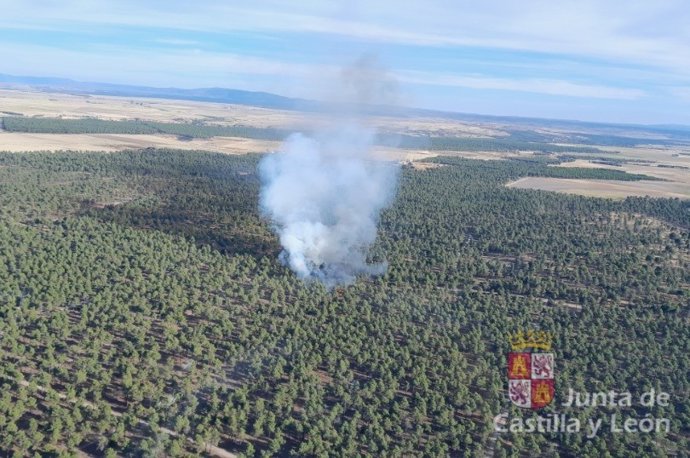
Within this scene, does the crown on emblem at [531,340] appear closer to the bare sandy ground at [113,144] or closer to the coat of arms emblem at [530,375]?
the coat of arms emblem at [530,375]

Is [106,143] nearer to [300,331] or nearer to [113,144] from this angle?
[113,144]

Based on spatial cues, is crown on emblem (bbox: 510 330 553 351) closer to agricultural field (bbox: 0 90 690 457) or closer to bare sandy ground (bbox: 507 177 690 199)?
agricultural field (bbox: 0 90 690 457)

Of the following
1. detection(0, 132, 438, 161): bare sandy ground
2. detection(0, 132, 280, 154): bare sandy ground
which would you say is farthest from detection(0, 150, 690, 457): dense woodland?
detection(0, 132, 280, 154): bare sandy ground

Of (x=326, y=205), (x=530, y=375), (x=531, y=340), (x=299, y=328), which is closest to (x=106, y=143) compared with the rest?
(x=326, y=205)

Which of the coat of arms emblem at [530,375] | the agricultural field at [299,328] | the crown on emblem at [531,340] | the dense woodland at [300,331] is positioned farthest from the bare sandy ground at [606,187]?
the coat of arms emblem at [530,375]

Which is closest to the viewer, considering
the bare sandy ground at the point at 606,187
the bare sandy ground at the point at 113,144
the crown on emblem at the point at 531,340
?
the crown on emblem at the point at 531,340

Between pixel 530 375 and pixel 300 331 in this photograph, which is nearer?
pixel 530 375

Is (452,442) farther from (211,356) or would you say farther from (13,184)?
(13,184)
